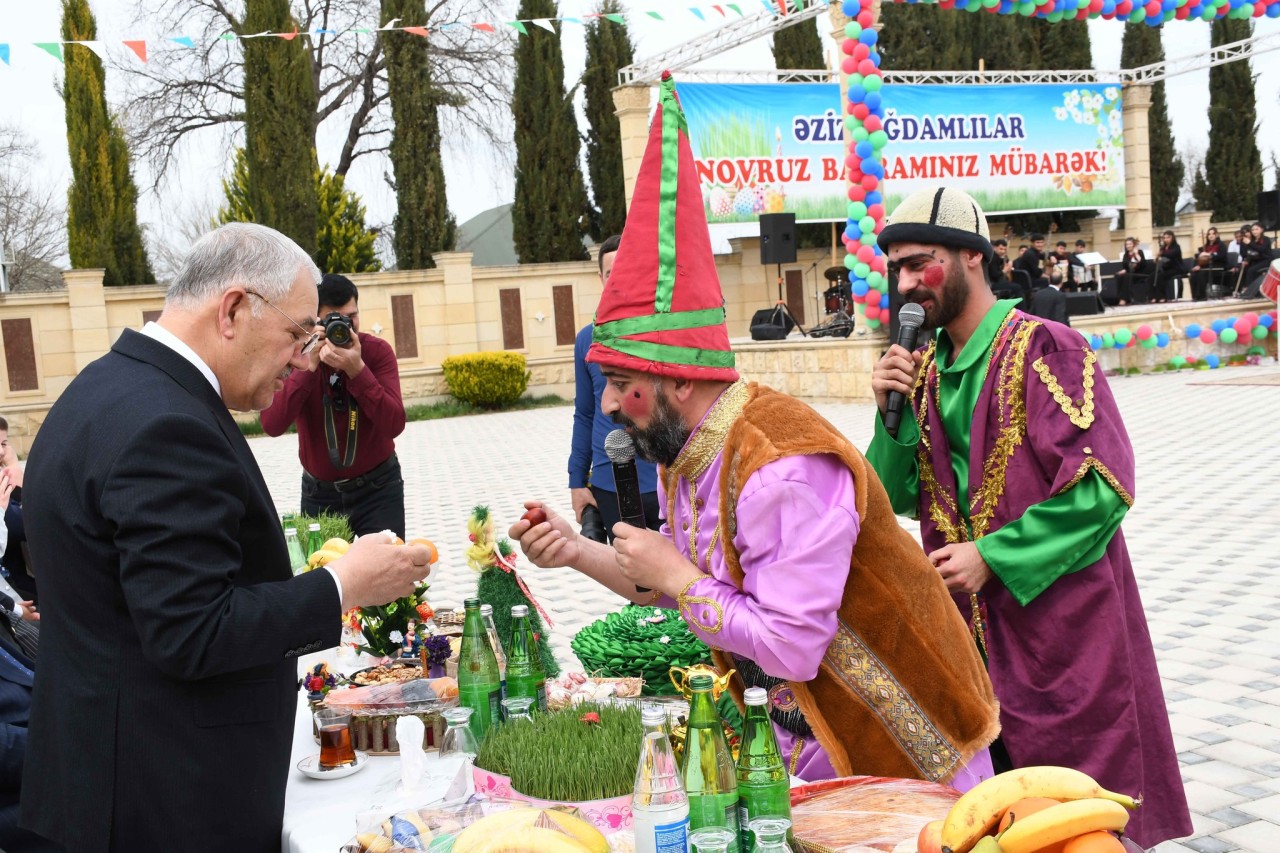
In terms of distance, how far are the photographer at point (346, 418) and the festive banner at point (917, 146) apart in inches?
662

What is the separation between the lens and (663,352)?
2117 millimetres

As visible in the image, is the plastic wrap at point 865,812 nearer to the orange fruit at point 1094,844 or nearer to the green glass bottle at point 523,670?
the orange fruit at point 1094,844

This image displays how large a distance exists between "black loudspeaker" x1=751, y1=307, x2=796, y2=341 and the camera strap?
15.8 metres

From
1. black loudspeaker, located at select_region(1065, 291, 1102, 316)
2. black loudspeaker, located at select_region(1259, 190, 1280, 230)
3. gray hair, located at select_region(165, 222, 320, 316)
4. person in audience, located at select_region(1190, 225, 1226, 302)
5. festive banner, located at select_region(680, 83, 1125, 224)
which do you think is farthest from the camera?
person in audience, located at select_region(1190, 225, 1226, 302)

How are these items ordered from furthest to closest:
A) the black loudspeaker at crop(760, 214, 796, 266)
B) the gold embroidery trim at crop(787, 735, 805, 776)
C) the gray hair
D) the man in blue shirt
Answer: the black loudspeaker at crop(760, 214, 796, 266), the man in blue shirt, the gold embroidery trim at crop(787, 735, 805, 776), the gray hair

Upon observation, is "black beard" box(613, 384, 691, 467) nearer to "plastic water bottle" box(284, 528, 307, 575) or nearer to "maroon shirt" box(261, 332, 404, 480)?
"plastic water bottle" box(284, 528, 307, 575)

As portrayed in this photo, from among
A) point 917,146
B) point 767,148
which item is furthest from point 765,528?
point 917,146

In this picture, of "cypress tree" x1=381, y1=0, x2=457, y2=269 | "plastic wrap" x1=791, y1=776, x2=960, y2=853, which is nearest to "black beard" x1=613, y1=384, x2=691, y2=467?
"plastic wrap" x1=791, y1=776, x2=960, y2=853

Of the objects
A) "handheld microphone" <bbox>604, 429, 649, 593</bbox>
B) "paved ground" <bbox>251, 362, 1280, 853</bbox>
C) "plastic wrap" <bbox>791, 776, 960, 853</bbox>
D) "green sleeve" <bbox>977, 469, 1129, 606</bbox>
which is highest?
"handheld microphone" <bbox>604, 429, 649, 593</bbox>

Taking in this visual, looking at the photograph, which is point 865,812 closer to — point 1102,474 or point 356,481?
point 1102,474

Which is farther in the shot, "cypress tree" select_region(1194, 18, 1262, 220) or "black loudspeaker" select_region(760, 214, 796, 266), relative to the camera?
"cypress tree" select_region(1194, 18, 1262, 220)

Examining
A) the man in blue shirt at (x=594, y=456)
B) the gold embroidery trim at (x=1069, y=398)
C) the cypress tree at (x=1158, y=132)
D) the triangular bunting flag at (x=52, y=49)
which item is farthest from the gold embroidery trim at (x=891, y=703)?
the cypress tree at (x=1158, y=132)

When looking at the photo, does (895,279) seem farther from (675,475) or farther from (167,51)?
(167,51)

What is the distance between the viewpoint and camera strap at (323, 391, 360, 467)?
16.2ft
